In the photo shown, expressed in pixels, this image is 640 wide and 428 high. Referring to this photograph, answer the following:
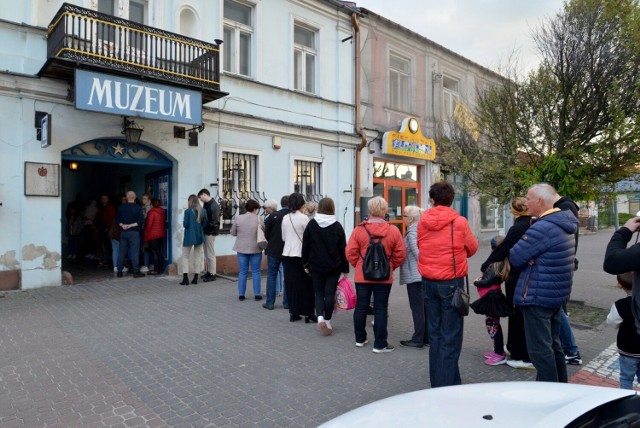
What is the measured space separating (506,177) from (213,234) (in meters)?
5.81

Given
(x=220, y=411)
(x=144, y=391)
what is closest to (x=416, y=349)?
(x=220, y=411)

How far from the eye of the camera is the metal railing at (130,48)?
767 cm

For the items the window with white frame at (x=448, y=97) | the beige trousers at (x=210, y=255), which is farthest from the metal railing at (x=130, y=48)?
the window with white frame at (x=448, y=97)

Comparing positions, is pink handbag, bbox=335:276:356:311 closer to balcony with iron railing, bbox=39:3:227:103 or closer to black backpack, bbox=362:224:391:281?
black backpack, bbox=362:224:391:281

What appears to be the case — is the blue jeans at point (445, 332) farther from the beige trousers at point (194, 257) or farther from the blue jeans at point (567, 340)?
the beige trousers at point (194, 257)

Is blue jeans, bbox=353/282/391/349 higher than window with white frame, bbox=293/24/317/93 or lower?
lower

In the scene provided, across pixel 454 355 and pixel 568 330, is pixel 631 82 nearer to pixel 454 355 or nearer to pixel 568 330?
pixel 568 330

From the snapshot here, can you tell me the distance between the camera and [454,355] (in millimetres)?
3836

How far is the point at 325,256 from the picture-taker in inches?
221

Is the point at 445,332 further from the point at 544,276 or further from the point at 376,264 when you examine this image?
the point at 376,264

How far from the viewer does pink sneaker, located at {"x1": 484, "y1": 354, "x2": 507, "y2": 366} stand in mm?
4734

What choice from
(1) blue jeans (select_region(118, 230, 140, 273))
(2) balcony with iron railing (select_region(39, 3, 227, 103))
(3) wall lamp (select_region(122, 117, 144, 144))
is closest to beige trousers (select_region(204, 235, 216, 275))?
(1) blue jeans (select_region(118, 230, 140, 273))

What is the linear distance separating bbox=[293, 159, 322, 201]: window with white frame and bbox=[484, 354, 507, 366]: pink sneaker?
8.14m

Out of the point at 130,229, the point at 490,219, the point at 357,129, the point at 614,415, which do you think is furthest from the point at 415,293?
the point at 490,219
